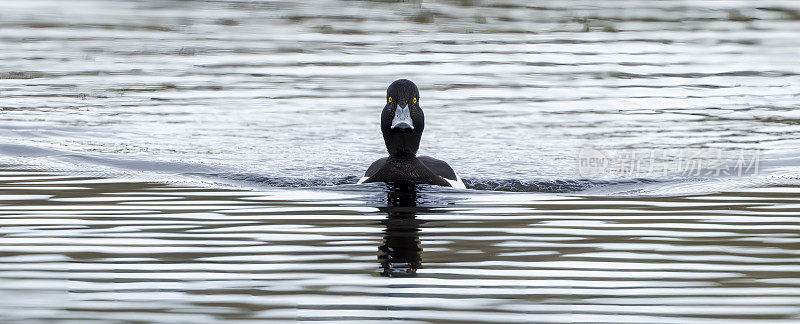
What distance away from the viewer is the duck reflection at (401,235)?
24.6 feet

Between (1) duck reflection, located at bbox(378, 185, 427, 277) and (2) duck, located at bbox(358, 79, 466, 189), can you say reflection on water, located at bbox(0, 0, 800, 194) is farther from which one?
(1) duck reflection, located at bbox(378, 185, 427, 277)

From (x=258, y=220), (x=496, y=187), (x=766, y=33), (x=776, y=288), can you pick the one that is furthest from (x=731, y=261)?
(x=766, y=33)

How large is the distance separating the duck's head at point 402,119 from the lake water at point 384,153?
512mm

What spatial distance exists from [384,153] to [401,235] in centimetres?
559

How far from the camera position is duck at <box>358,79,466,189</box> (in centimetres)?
1101

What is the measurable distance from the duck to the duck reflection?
17 cm

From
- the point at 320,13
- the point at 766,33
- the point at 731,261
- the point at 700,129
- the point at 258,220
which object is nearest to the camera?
the point at 731,261

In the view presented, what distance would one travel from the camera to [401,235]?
859 cm

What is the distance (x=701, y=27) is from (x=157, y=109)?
10418 millimetres

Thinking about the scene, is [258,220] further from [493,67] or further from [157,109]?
[493,67]

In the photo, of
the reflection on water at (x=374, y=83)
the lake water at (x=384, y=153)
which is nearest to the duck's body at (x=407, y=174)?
the lake water at (x=384, y=153)

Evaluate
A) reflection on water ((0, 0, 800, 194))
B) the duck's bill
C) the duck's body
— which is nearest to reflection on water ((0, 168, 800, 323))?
the duck's body

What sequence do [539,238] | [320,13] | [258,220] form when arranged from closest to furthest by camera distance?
[539,238] < [258,220] < [320,13]

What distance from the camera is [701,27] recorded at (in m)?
22.4
